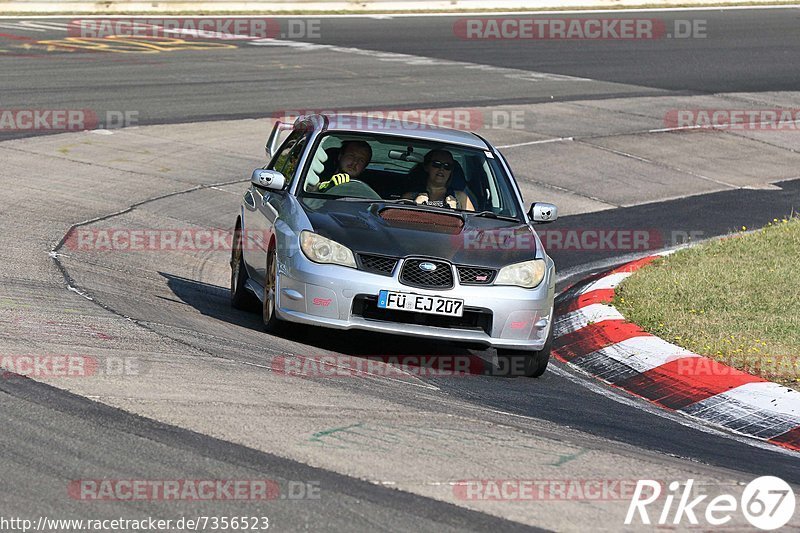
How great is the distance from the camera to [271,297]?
854cm

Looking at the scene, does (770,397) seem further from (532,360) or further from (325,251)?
(325,251)

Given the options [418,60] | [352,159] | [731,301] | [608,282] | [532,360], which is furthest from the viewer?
[418,60]

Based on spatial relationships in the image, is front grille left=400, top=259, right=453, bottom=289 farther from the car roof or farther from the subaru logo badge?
the car roof

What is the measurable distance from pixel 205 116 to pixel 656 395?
1146 cm

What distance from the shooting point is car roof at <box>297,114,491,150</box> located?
9.51 m

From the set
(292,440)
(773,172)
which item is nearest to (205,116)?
(773,172)

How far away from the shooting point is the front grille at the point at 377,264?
26.2 feet

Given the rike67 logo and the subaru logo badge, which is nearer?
the rike67 logo

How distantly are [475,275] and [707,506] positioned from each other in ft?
10.0

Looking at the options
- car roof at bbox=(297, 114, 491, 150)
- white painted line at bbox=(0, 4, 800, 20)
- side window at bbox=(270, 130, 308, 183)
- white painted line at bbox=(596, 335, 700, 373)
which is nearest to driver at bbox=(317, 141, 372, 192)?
car roof at bbox=(297, 114, 491, 150)

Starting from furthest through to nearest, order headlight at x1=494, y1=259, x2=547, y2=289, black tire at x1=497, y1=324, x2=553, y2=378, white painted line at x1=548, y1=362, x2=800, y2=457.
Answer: black tire at x1=497, y1=324, x2=553, y2=378 < headlight at x1=494, y1=259, x2=547, y2=289 < white painted line at x1=548, y1=362, x2=800, y2=457

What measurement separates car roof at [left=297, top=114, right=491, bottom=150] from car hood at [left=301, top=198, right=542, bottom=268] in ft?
2.62

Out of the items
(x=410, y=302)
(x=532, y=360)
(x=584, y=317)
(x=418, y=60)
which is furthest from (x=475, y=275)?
(x=418, y=60)

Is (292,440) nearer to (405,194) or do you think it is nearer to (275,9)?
(405,194)
